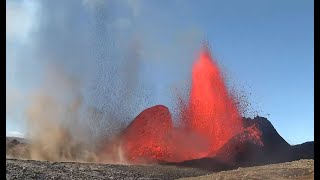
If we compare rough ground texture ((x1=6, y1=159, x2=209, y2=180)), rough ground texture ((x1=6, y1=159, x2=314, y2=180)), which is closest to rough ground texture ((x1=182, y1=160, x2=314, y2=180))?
rough ground texture ((x1=6, y1=159, x2=314, y2=180))

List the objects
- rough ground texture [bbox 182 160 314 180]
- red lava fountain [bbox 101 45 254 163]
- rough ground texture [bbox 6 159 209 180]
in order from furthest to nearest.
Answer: red lava fountain [bbox 101 45 254 163] < rough ground texture [bbox 6 159 209 180] < rough ground texture [bbox 182 160 314 180]

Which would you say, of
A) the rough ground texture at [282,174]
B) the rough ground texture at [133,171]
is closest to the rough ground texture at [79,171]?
the rough ground texture at [133,171]

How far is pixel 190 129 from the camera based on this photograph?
9438 centimetres

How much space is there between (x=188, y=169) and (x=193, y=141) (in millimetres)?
23065

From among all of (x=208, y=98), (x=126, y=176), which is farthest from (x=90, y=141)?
(x=126, y=176)

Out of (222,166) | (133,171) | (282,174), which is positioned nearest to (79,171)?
(133,171)

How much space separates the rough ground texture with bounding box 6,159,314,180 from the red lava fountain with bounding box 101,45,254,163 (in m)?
15.4

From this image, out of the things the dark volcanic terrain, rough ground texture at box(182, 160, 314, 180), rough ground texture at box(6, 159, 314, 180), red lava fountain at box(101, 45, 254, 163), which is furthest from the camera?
red lava fountain at box(101, 45, 254, 163)

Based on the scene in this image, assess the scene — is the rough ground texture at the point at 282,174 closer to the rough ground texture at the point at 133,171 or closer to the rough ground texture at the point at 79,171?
the rough ground texture at the point at 133,171

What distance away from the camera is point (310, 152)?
92.1 metres

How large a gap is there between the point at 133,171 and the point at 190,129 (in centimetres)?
3715

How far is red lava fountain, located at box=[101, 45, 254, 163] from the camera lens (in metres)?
82.1

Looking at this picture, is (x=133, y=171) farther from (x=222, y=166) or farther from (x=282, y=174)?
(x=282, y=174)

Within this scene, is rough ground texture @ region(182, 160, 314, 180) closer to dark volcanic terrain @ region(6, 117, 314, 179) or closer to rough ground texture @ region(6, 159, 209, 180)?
dark volcanic terrain @ region(6, 117, 314, 179)
